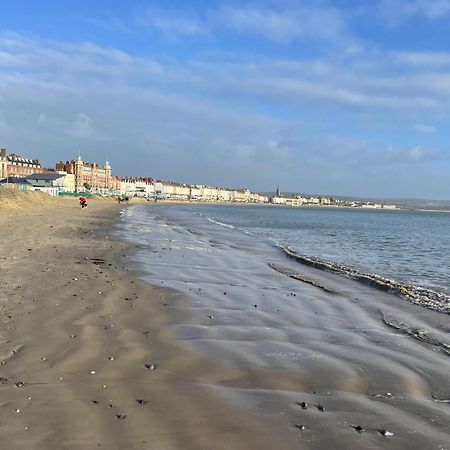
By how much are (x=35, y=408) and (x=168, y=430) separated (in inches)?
46.1

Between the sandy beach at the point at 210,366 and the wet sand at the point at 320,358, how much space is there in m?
0.02

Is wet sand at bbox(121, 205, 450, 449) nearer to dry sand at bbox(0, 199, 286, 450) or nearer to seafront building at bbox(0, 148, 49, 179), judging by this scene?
dry sand at bbox(0, 199, 286, 450)

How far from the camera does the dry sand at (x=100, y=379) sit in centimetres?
347

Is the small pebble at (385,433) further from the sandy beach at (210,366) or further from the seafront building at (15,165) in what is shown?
the seafront building at (15,165)

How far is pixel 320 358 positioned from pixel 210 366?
1.46 metres

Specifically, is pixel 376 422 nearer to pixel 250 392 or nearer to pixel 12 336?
pixel 250 392

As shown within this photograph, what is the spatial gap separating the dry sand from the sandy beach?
17 mm

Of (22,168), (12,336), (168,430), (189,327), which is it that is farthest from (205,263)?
(22,168)

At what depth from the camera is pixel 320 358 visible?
576cm

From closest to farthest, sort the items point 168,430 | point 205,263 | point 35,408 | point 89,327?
point 168,430 < point 35,408 < point 89,327 < point 205,263

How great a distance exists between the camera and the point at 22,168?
147 meters

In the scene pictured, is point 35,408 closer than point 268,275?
Yes

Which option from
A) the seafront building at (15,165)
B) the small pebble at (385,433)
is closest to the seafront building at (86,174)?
the seafront building at (15,165)

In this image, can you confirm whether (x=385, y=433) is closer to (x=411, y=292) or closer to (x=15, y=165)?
(x=411, y=292)
